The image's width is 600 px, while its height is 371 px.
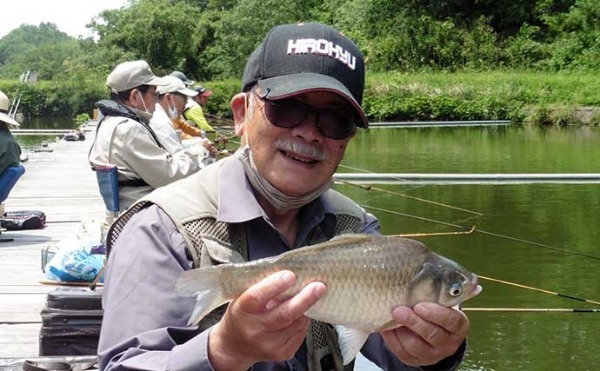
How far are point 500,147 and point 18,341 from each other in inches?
716

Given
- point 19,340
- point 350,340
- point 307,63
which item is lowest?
point 19,340

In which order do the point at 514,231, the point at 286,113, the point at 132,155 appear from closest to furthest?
the point at 286,113, the point at 132,155, the point at 514,231

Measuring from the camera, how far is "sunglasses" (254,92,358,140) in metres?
2.05

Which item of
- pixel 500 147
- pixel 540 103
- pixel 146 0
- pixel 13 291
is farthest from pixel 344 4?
pixel 13 291

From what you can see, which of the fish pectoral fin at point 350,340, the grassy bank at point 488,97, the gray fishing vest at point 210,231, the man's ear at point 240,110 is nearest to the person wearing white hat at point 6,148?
the man's ear at point 240,110

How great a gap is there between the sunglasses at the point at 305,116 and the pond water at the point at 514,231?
2.34 meters

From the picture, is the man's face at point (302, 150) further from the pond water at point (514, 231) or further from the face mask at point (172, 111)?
the face mask at point (172, 111)

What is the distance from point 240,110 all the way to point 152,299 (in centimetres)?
62

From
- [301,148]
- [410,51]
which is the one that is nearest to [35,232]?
[301,148]

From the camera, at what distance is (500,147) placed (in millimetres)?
22219

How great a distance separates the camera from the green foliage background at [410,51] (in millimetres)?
34156

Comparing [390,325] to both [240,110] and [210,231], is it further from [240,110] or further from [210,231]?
[240,110]

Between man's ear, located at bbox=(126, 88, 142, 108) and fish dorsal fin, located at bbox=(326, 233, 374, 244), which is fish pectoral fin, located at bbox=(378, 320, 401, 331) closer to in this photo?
fish dorsal fin, located at bbox=(326, 233, 374, 244)

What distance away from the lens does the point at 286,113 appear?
2.05m
